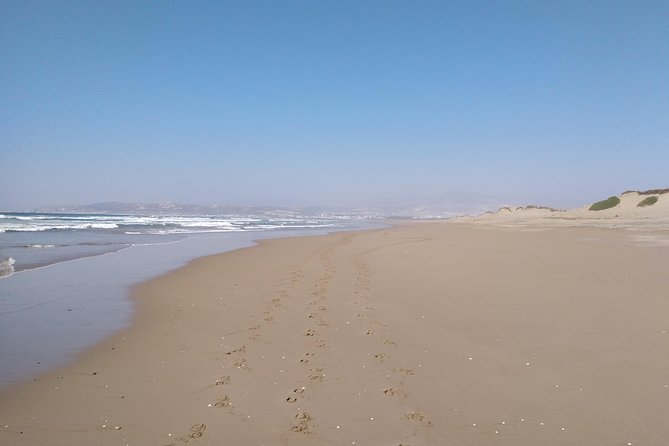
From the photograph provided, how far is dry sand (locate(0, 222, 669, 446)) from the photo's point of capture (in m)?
3.51

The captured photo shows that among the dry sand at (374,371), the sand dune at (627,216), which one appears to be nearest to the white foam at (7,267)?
the dry sand at (374,371)

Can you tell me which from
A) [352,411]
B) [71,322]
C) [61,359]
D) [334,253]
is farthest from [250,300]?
[334,253]

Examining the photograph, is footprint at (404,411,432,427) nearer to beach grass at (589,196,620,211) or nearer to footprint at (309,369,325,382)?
footprint at (309,369,325,382)

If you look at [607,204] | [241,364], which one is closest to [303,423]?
[241,364]

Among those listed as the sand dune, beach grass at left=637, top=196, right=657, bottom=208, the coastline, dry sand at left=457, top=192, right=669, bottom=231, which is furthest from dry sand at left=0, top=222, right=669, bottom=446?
beach grass at left=637, top=196, right=657, bottom=208

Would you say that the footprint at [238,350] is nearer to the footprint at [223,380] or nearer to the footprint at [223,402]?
the footprint at [223,380]

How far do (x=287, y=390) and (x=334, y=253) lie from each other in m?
11.8

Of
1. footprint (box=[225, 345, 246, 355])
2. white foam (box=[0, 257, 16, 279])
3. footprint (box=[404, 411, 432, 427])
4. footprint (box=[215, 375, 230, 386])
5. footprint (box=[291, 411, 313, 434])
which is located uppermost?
white foam (box=[0, 257, 16, 279])

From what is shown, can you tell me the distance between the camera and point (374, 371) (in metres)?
4.72

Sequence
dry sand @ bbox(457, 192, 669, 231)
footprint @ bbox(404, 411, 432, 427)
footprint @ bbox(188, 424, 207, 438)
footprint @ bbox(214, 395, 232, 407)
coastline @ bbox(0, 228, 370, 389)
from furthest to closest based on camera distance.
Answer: dry sand @ bbox(457, 192, 669, 231)
coastline @ bbox(0, 228, 370, 389)
footprint @ bbox(214, 395, 232, 407)
footprint @ bbox(404, 411, 432, 427)
footprint @ bbox(188, 424, 207, 438)

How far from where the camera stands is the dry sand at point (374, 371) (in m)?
3.51

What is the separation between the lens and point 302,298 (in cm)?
833

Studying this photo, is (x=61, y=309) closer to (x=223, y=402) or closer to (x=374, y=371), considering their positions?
(x=223, y=402)

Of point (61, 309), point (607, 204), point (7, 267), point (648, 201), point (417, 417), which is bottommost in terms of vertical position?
point (417, 417)
